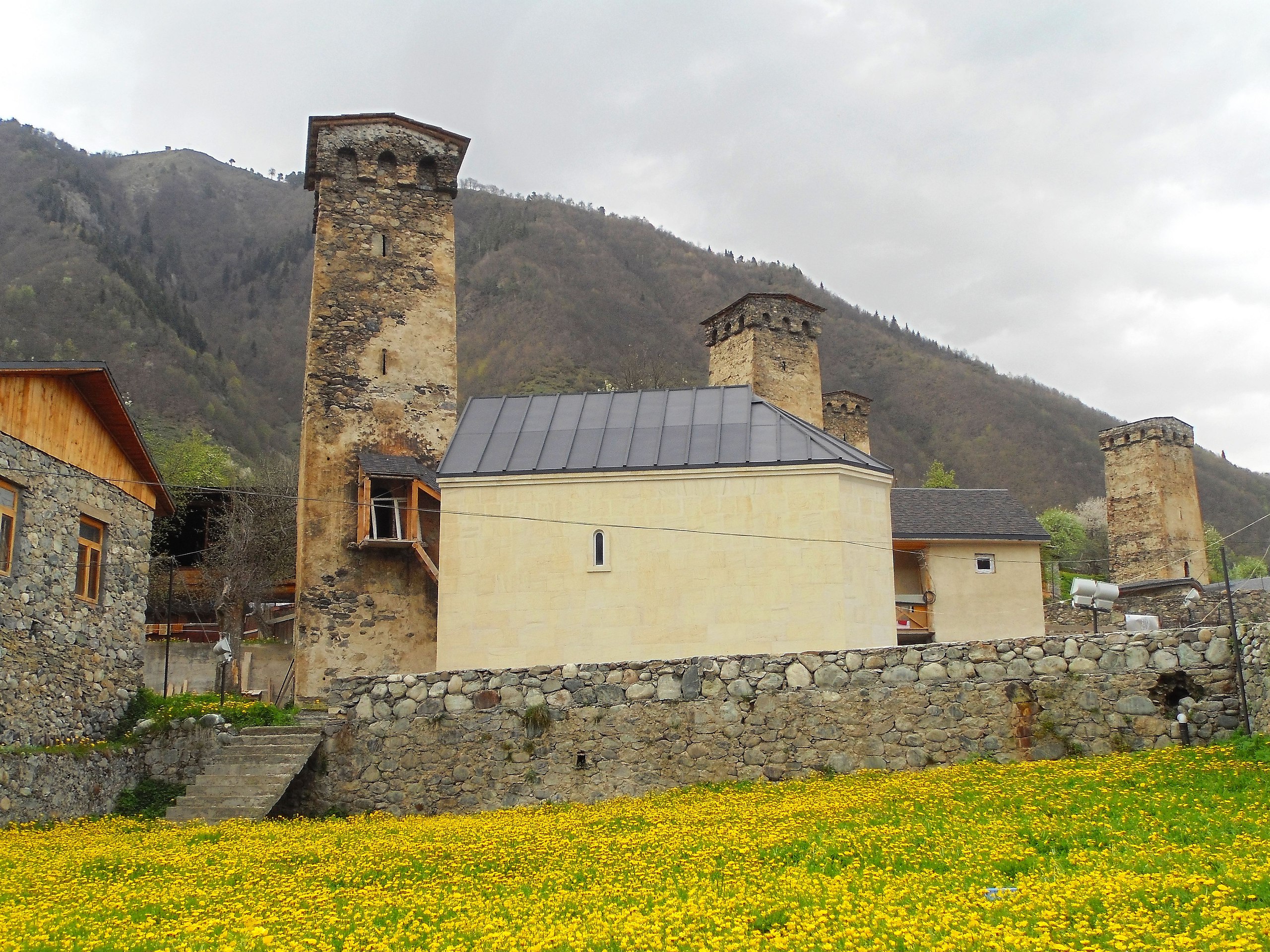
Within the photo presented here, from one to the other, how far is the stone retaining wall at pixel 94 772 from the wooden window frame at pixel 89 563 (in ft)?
7.72

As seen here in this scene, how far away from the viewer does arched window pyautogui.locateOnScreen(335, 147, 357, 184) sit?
84.8 feet

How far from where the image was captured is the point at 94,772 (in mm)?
14375

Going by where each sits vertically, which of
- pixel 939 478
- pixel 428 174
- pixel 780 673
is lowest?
pixel 780 673

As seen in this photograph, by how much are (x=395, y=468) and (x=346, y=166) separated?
26.9ft

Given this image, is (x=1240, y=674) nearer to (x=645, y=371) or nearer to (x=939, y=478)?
(x=939, y=478)

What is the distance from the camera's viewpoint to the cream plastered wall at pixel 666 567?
1703 centimetres

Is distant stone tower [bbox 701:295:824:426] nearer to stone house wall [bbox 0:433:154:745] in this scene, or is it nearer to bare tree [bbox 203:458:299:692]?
bare tree [bbox 203:458:299:692]

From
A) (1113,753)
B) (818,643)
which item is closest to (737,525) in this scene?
(818,643)

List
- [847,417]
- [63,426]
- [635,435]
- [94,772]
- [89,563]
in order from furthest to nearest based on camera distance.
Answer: [847,417]
[635,435]
[89,563]
[63,426]
[94,772]

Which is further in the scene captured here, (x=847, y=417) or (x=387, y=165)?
(x=847, y=417)

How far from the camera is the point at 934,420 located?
78.2m

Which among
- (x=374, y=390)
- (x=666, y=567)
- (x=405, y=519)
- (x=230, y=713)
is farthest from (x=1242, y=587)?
(x=230, y=713)

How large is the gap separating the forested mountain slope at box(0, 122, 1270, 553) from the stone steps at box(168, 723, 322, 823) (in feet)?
131

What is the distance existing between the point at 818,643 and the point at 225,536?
2361cm
